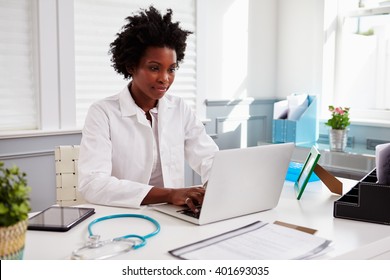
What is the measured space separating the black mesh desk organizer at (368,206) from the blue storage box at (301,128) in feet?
6.68

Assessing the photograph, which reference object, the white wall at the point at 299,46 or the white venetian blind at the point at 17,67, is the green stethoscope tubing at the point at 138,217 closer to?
the white venetian blind at the point at 17,67

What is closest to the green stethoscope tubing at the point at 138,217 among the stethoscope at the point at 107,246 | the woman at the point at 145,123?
the stethoscope at the point at 107,246

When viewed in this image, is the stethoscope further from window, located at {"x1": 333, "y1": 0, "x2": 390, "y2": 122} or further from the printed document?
window, located at {"x1": 333, "y1": 0, "x2": 390, "y2": 122}

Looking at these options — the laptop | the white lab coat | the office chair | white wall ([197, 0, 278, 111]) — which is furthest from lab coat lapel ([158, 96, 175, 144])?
white wall ([197, 0, 278, 111])

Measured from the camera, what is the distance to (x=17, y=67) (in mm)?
2658

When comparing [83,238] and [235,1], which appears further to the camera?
[235,1]

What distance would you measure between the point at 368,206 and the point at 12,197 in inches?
40.2

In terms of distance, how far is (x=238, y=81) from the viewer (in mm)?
3760

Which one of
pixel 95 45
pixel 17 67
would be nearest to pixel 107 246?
pixel 17 67

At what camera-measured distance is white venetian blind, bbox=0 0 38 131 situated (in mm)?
2592

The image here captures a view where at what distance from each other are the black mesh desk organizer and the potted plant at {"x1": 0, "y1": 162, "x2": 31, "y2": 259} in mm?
952
